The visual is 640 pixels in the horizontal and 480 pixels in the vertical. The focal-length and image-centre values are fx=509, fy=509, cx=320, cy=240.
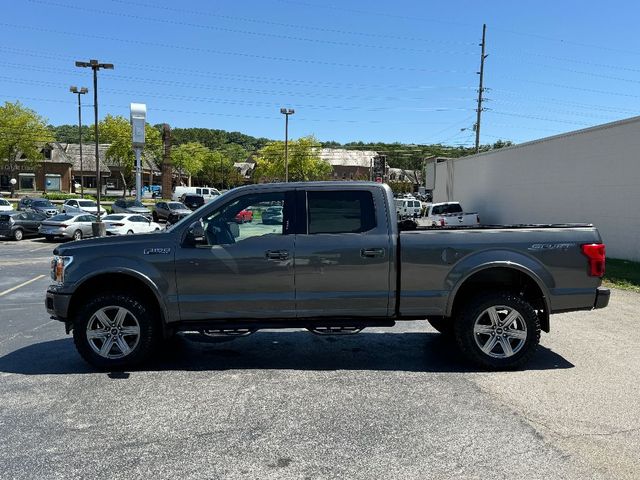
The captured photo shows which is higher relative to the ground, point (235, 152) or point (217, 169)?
point (235, 152)

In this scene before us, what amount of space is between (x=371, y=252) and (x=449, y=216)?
20753 millimetres

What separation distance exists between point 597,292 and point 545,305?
537 mm

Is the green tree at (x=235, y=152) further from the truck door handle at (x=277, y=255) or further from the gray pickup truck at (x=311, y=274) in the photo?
the truck door handle at (x=277, y=255)

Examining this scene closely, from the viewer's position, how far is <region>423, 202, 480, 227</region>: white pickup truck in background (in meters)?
24.2

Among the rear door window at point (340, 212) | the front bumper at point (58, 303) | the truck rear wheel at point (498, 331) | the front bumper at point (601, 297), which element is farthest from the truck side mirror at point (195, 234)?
the front bumper at point (601, 297)

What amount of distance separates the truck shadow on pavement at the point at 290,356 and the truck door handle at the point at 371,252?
4.02 feet

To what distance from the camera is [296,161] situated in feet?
241

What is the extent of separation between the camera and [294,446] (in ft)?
11.8

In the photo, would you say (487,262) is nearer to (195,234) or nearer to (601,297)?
(601,297)

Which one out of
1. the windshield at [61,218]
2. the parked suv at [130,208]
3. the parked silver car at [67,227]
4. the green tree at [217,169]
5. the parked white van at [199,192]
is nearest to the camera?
the parked silver car at [67,227]

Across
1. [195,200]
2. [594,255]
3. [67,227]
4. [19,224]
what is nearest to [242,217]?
[594,255]

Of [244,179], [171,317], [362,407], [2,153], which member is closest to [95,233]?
[171,317]

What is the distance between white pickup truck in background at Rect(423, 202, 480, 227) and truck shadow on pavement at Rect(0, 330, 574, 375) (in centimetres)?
1683

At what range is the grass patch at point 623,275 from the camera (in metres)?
11.1
